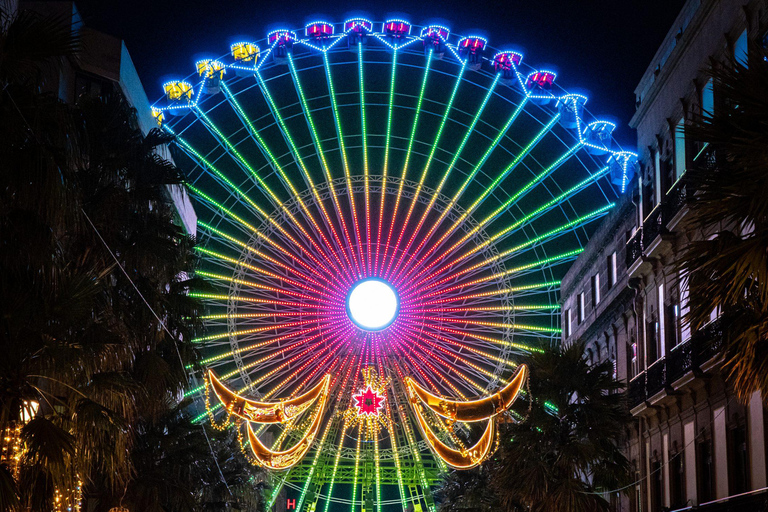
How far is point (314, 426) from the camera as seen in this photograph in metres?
31.2

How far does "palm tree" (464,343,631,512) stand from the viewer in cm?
2708

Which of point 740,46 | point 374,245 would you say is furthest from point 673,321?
point 374,245

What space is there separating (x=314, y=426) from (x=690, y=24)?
15.6m

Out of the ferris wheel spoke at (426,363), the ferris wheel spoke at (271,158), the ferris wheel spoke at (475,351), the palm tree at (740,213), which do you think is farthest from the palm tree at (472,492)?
the palm tree at (740,213)

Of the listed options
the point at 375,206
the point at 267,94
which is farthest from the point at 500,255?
the point at 267,94

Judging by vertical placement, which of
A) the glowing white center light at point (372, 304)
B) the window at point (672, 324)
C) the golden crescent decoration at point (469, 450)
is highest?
the glowing white center light at point (372, 304)

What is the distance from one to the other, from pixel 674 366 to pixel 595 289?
16.0 m

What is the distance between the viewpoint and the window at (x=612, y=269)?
1558 inches

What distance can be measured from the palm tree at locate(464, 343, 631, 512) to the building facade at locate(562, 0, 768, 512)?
53.6 inches

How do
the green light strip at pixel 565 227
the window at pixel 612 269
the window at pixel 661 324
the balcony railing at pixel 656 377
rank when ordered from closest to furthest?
the balcony railing at pixel 656 377, the window at pixel 661 324, the window at pixel 612 269, the green light strip at pixel 565 227

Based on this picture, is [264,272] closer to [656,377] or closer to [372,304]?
[372,304]

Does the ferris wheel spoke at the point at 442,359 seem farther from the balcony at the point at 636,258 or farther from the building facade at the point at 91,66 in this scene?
the building facade at the point at 91,66

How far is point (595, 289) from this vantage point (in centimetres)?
4391

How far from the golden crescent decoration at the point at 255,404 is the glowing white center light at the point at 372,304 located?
20.9 metres
